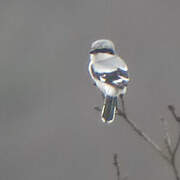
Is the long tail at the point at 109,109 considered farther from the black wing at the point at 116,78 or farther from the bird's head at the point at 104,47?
the bird's head at the point at 104,47

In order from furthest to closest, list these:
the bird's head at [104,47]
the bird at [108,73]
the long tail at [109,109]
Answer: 1. the bird's head at [104,47]
2. the bird at [108,73]
3. the long tail at [109,109]

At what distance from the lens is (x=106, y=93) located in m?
3.09

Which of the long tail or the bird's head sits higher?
the bird's head

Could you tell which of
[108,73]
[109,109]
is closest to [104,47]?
[108,73]

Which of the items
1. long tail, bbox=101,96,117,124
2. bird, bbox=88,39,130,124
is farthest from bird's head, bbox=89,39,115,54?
long tail, bbox=101,96,117,124

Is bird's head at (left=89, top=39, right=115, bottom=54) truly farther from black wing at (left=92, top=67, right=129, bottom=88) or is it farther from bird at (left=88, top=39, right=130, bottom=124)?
black wing at (left=92, top=67, right=129, bottom=88)

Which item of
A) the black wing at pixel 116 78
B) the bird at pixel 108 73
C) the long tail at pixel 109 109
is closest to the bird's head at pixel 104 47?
the bird at pixel 108 73

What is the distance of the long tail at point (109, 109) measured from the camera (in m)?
2.66

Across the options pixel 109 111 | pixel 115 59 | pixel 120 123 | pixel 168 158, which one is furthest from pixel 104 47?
pixel 120 123

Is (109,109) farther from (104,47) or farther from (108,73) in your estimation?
(104,47)

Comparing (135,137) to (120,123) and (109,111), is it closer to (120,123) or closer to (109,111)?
(120,123)

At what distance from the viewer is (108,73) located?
3.20 m

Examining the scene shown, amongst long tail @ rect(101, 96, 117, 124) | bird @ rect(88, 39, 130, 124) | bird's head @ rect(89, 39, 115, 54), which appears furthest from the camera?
bird's head @ rect(89, 39, 115, 54)

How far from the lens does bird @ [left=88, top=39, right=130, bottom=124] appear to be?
3.06m
